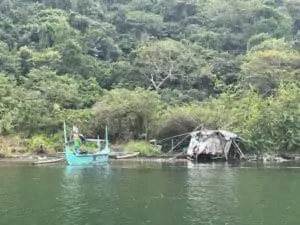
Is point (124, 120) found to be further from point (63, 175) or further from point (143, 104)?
point (63, 175)

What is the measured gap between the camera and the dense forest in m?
50.5

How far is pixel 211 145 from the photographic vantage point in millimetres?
46562

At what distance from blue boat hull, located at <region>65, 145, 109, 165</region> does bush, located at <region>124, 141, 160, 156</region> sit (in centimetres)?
465

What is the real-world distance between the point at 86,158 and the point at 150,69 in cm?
2472

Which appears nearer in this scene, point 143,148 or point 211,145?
point 211,145

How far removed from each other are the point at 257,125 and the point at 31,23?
3702cm

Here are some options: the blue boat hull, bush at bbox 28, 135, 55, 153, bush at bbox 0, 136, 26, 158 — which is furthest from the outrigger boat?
bush at bbox 0, 136, 26, 158

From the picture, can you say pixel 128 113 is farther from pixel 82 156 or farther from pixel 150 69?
pixel 150 69

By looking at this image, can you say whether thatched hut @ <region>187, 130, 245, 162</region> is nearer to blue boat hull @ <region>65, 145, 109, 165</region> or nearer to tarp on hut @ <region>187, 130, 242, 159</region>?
tarp on hut @ <region>187, 130, 242, 159</region>

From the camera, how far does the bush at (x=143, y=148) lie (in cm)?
4825

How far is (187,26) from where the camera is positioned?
274 feet

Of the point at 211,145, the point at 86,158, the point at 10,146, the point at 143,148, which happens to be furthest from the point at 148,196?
the point at 10,146

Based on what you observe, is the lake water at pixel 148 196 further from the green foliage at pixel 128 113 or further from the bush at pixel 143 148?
the green foliage at pixel 128 113

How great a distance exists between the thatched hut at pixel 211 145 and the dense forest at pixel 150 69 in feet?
6.96
